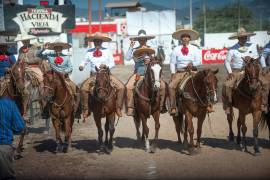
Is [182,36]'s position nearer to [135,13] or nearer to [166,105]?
[166,105]

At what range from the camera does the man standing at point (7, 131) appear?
7.79m

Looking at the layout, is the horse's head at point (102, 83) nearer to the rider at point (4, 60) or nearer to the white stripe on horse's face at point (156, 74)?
the white stripe on horse's face at point (156, 74)

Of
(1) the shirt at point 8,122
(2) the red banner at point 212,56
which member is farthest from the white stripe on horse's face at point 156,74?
(2) the red banner at point 212,56

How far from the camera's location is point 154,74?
11.9 metres

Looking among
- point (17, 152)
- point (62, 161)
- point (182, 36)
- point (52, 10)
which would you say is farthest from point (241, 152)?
point (52, 10)

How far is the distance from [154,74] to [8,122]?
4.68 m

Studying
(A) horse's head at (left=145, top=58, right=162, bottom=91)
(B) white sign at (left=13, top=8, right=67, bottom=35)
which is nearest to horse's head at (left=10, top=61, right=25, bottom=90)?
(A) horse's head at (left=145, top=58, right=162, bottom=91)

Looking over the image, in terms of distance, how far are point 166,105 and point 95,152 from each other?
85.8 inches

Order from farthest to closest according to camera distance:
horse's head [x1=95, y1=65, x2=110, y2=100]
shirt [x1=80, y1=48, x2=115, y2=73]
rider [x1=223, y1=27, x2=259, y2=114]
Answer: shirt [x1=80, y1=48, x2=115, y2=73], rider [x1=223, y1=27, x2=259, y2=114], horse's head [x1=95, y1=65, x2=110, y2=100]

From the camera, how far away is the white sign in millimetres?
26922

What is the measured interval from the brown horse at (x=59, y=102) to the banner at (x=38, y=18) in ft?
49.8

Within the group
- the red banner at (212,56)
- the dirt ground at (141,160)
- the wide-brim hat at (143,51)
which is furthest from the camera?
the red banner at (212,56)

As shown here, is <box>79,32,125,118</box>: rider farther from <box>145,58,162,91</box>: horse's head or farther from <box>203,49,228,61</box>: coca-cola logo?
<box>203,49,228,61</box>: coca-cola logo

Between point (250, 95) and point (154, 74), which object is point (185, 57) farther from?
point (250, 95)
